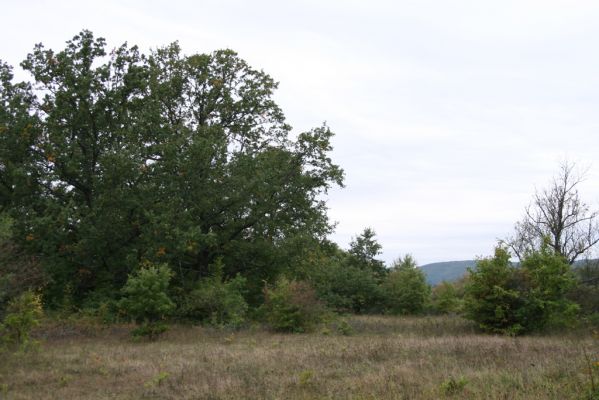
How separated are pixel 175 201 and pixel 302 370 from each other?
14198 millimetres

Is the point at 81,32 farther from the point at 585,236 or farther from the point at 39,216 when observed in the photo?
the point at 585,236

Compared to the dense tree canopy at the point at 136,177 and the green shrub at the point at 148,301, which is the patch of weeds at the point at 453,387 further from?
the dense tree canopy at the point at 136,177

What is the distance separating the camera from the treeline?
19.8 metres

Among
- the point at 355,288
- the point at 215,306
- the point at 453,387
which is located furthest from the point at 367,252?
the point at 453,387

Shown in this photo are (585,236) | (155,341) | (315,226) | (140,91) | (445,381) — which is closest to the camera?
(445,381)

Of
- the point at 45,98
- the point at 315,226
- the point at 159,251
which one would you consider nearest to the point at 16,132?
the point at 45,98

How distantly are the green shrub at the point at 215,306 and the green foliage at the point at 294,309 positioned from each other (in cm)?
198

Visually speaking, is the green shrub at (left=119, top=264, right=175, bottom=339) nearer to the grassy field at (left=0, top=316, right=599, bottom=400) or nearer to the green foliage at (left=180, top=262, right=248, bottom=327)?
the grassy field at (left=0, top=316, right=599, bottom=400)

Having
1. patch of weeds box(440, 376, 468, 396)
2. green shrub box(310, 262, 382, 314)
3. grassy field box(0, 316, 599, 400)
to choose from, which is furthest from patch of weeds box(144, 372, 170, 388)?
green shrub box(310, 262, 382, 314)

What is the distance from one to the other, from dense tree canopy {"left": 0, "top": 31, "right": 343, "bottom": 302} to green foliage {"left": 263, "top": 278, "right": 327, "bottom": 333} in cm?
470

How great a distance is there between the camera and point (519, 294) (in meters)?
18.0

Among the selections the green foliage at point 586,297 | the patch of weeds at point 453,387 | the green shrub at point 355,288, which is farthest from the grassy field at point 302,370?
the green shrub at point 355,288

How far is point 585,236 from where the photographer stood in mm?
31453

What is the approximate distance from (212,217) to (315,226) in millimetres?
5603
